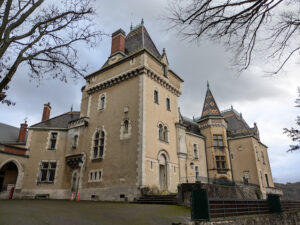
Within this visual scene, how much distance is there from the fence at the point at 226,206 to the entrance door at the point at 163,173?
8.32 m

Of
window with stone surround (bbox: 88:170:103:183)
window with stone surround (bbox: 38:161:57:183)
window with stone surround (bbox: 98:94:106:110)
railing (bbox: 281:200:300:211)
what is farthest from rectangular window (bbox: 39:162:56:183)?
railing (bbox: 281:200:300:211)

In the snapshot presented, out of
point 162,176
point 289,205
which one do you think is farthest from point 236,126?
point 289,205

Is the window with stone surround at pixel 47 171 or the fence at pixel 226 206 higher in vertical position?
the window with stone surround at pixel 47 171

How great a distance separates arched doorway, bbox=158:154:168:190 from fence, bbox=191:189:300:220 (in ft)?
27.3

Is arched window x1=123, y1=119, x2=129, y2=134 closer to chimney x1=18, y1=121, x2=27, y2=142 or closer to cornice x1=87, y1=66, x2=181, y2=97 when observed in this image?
cornice x1=87, y1=66, x2=181, y2=97

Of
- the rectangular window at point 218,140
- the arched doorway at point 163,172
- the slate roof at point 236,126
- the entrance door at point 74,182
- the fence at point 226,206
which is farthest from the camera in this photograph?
the slate roof at point 236,126

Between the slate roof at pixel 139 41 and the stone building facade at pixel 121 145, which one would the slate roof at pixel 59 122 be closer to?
the stone building facade at pixel 121 145

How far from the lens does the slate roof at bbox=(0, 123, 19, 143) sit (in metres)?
25.8

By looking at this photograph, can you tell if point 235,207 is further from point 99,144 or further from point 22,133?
point 22,133

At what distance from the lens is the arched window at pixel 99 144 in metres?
19.7

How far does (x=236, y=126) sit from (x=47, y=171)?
24.8 metres

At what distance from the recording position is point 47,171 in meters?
21.6

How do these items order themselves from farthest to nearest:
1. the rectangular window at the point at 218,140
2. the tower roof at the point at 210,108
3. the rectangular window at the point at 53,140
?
the tower roof at the point at 210,108 → the rectangular window at the point at 218,140 → the rectangular window at the point at 53,140

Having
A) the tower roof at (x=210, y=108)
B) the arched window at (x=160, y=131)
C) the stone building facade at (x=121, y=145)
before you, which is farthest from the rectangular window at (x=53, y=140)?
the tower roof at (x=210, y=108)
